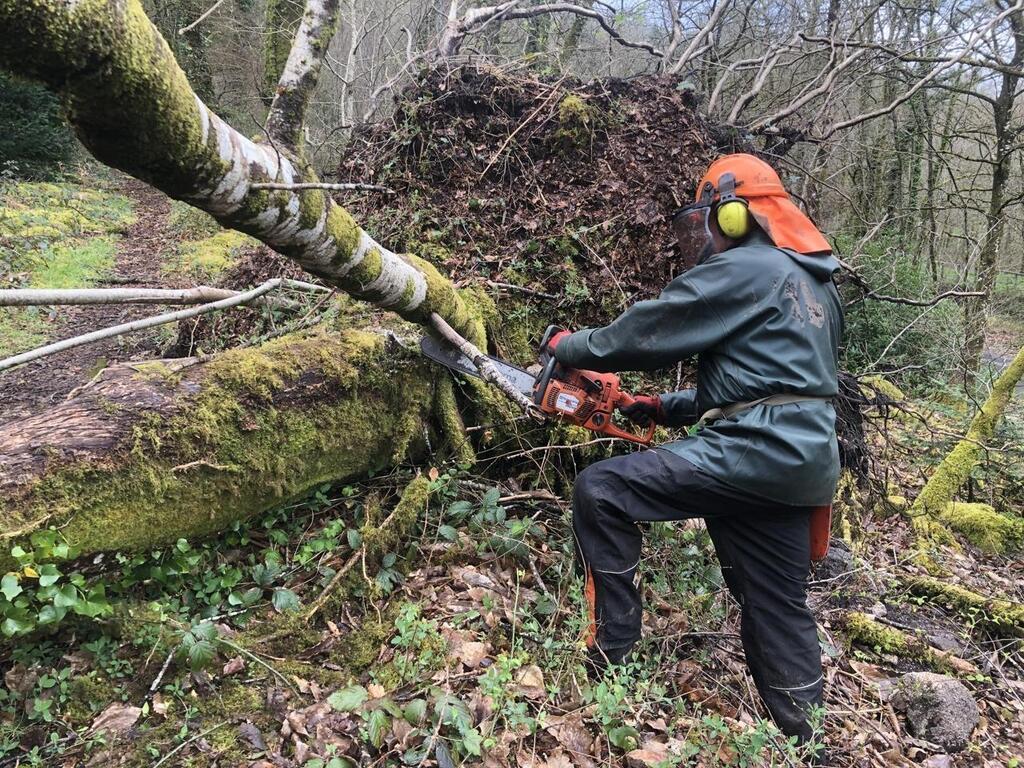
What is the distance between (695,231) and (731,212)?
260 mm

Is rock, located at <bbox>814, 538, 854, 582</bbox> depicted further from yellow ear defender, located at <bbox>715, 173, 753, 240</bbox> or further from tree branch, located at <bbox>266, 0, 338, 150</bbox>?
tree branch, located at <bbox>266, 0, 338, 150</bbox>

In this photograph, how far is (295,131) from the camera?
211 centimetres

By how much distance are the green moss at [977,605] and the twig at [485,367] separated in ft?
10.8

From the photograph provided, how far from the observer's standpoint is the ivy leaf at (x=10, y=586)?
2.01m

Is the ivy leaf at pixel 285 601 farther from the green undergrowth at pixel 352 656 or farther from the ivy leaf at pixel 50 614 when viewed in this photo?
the ivy leaf at pixel 50 614

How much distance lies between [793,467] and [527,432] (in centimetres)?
172

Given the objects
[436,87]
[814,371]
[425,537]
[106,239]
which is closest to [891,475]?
[814,371]

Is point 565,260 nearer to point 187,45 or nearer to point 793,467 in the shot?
point 793,467

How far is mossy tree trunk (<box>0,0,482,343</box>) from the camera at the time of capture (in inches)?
45.9

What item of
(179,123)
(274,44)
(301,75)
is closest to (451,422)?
(301,75)

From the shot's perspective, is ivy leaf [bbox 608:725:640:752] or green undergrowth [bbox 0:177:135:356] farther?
green undergrowth [bbox 0:177:135:356]

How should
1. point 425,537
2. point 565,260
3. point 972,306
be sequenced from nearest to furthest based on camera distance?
point 425,537 < point 565,260 < point 972,306

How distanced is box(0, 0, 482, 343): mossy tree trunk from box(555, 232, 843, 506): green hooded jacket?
51.6 inches

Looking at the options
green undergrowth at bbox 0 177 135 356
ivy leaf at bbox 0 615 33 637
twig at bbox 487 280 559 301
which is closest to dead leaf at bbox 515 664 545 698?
ivy leaf at bbox 0 615 33 637
